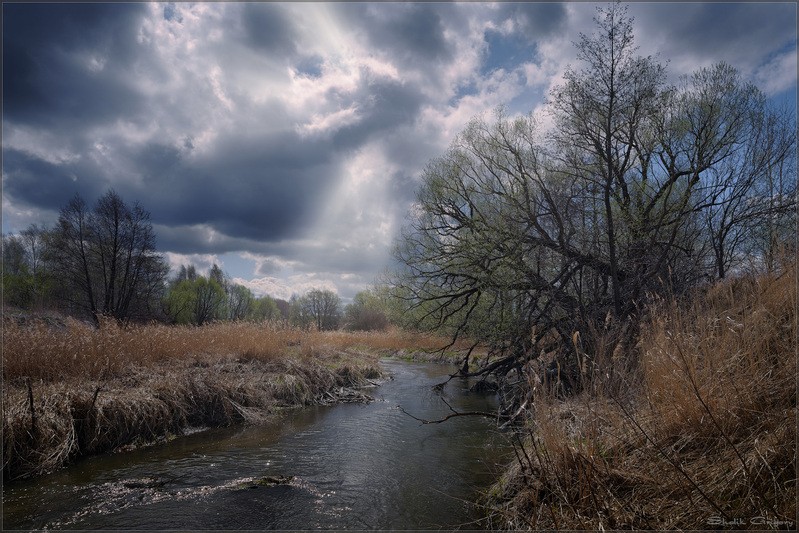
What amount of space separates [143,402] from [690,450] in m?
8.99

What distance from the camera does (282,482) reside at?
5969 millimetres

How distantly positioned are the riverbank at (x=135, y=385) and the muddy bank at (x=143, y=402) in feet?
0.06

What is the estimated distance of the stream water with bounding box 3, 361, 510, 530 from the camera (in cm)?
490

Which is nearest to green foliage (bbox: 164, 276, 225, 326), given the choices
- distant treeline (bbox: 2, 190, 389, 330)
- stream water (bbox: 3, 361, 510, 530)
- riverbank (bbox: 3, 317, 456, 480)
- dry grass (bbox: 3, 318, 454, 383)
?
distant treeline (bbox: 2, 190, 389, 330)

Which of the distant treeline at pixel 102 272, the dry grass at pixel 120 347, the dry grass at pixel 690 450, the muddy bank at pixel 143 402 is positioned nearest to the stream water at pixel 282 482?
the muddy bank at pixel 143 402

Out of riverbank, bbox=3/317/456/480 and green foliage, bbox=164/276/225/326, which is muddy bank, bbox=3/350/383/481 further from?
green foliage, bbox=164/276/225/326

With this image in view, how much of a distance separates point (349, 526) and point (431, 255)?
9865 millimetres

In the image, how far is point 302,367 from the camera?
43.8 ft

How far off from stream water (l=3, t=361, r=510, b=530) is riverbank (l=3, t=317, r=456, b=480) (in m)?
0.48

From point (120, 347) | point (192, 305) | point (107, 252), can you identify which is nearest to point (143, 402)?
point (120, 347)

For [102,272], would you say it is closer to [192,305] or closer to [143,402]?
[192,305]

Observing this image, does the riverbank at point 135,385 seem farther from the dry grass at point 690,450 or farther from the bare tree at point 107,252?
the bare tree at point 107,252

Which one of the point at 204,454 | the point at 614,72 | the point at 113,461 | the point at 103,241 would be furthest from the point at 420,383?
the point at 103,241

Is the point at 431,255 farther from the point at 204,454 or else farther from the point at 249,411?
the point at 204,454
